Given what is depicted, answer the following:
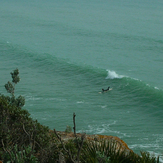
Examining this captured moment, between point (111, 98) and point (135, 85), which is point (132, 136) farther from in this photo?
point (135, 85)

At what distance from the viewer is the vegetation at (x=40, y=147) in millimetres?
9502

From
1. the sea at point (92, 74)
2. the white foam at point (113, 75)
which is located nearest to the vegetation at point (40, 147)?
the sea at point (92, 74)

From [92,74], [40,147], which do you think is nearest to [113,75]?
[92,74]

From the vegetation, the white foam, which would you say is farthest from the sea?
the vegetation

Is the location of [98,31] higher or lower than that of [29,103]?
higher

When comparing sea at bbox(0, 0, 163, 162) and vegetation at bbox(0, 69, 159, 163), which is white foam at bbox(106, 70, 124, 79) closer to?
sea at bbox(0, 0, 163, 162)

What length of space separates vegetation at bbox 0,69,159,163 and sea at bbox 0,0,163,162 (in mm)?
13462

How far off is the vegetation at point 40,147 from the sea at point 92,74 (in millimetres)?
13462

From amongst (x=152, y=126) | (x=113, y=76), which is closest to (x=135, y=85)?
(x=113, y=76)

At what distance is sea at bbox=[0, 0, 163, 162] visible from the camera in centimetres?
3350

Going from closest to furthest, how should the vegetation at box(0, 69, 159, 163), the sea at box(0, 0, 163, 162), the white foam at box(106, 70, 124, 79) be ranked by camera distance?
the vegetation at box(0, 69, 159, 163) < the sea at box(0, 0, 163, 162) < the white foam at box(106, 70, 124, 79)

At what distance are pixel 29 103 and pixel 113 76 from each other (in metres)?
16.2

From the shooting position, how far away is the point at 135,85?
4603 centimetres

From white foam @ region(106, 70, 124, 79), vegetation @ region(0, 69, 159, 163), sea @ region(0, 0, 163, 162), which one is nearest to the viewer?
vegetation @ region(0, 69, 159, 163)
